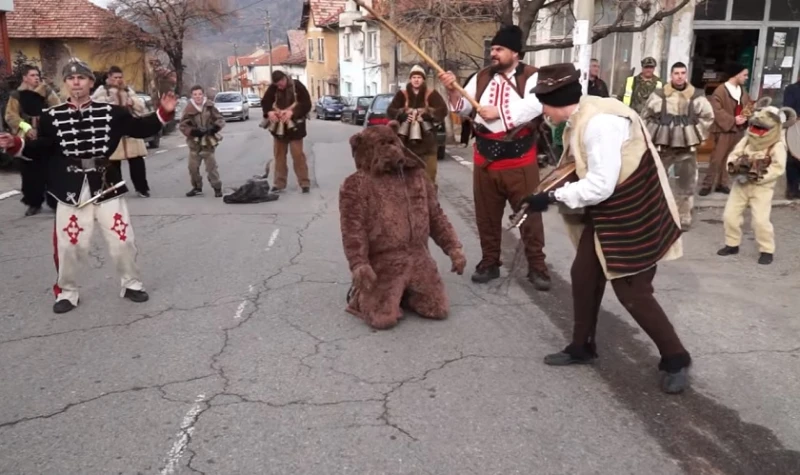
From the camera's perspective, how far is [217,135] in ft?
34.8

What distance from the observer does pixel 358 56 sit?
46.0 m

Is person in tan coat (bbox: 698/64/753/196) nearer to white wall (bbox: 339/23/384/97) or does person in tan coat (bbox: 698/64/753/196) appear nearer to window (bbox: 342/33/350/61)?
white wall (bbox: 339/23/384/97)

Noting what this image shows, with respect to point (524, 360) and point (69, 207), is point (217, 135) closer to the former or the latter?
point (69, 207)

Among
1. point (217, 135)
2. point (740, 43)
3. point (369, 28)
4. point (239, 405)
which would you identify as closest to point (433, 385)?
point (239, 405)

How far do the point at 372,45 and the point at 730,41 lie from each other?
30.6 meters

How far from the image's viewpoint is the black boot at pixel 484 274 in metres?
6.02

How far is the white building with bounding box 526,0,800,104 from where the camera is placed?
43.0ft

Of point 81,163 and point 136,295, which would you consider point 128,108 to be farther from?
point 136,295

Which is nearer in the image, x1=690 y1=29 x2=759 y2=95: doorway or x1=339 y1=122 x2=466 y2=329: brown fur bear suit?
x1=339 y1=122 x2=466 y2=329: brown fur bear suit

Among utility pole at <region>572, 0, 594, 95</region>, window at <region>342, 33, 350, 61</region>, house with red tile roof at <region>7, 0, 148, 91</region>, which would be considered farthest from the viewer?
window at <region>342, 33, 350, 61</region>

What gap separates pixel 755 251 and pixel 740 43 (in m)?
8.58

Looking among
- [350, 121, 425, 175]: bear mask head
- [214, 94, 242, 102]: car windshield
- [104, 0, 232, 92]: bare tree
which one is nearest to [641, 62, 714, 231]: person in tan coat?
[350, 121, 425, 175]: bear mask head

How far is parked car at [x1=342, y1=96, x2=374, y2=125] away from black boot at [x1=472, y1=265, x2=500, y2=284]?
81.0ft

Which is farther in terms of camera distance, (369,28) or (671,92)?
(369,28)
